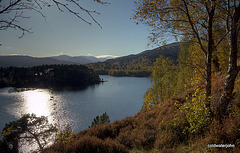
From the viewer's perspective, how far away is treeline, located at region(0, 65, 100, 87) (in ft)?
330

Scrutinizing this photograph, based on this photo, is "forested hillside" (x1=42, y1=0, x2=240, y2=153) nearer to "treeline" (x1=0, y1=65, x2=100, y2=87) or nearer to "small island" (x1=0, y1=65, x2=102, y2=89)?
"small island" (x1=0, y1=65, x2=102, y2=89)

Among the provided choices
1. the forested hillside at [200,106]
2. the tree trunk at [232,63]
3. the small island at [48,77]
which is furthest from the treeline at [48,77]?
the tree trunk at [232,63]

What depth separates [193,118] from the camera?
184 inches

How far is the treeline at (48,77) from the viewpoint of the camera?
100688mm

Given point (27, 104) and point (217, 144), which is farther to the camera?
point (27, 104)

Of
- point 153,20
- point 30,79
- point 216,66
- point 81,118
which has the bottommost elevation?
point 81,118

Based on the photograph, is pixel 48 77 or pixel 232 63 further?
pixel 48 77

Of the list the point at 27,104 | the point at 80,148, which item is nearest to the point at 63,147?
the point at 80,148

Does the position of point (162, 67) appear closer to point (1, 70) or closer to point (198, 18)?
point (198, 18)

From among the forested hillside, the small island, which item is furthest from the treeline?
the forested hillside

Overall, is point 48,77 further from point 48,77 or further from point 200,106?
point 200,106

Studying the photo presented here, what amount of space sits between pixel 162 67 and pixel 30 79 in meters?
110

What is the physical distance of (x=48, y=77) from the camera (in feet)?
354

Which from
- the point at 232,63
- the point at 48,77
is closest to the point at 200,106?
the point at 232,63
